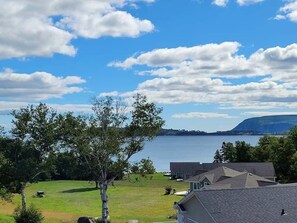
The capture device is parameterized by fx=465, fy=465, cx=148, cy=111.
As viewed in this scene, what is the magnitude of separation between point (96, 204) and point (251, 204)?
47.4m

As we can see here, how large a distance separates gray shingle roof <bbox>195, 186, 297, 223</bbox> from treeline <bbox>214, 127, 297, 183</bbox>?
52.8 meters

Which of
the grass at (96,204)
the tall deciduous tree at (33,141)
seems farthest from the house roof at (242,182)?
the tall deciduous tree at (33,141)

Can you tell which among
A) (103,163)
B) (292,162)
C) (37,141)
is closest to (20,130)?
(37,141)

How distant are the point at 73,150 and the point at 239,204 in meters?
29.3

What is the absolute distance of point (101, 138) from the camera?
51.1 metres

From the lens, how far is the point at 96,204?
70.4 m

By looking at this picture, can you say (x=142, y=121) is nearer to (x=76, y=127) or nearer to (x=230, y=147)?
(x=76, y=127)

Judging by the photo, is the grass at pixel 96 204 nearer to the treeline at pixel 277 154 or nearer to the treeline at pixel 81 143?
the treeline at pixel 81 143

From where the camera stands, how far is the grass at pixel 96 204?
53969 mm

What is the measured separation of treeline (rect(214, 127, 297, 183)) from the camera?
8231 cm

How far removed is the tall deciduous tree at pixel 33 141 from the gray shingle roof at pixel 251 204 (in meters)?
29.6

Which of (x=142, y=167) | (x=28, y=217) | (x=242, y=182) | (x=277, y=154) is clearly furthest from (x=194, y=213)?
(x=277, y=154)

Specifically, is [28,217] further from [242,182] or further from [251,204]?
[251,204]

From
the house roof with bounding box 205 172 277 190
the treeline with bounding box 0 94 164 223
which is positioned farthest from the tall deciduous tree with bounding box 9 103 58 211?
the house roof with bounding box 205 172 277 190
